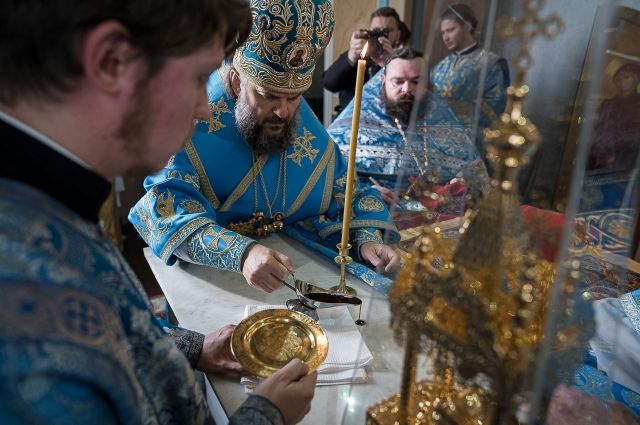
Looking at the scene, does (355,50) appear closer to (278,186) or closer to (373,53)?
(373,53)

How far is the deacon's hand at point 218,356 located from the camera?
107 centimetres

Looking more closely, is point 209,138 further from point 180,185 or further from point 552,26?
point 552,26

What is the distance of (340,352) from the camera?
1.13 meters

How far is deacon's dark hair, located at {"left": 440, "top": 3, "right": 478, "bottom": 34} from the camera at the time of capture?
741 mm

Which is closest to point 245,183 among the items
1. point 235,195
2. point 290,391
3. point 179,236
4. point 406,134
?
point 235,195

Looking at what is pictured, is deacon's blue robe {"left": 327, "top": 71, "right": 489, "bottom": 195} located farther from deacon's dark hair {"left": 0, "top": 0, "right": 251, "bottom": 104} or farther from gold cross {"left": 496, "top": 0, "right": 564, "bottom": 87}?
deacon's dark hair {"left": 0, "top": 0, "right": 251, "bottom": 104}

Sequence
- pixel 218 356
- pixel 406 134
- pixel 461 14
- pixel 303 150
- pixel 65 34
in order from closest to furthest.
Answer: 1. pixel 65 34
2. pixel 461 14
3. pixel 218 356
4. pixel 406 134
5. pixel 303 150

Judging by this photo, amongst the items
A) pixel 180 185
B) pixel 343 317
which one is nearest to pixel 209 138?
pixel 180 185

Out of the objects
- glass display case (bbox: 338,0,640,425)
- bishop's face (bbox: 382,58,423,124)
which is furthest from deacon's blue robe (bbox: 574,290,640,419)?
bishop's face (bbox: 382,58,423,124)

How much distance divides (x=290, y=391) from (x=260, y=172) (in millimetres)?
1068

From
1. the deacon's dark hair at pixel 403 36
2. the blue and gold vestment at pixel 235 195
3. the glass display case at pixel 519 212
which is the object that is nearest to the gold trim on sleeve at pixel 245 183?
the blue and gold vestment at pixel 235 195

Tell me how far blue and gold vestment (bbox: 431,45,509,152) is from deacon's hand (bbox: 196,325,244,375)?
68cm

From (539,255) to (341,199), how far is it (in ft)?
4.34

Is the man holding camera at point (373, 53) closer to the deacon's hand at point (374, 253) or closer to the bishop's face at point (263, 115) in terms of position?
the bishop's face at point (263, 115)
